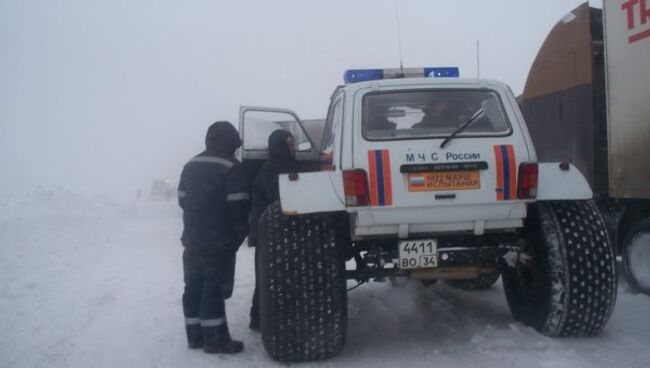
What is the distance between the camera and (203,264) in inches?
182

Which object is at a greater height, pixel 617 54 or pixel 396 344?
pixel 617 54

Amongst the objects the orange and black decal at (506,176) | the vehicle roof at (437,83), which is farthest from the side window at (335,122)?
the orange and black decal at (506,176)

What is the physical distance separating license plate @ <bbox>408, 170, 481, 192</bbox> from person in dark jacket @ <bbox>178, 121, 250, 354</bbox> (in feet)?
4.70

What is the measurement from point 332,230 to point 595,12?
4774 millimetres

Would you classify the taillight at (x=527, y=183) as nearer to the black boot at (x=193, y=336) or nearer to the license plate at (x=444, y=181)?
the license plate at (x=444, y=181)

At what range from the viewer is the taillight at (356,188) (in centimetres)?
398

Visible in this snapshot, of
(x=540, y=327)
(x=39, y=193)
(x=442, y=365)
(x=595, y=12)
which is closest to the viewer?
(x=442, y=365)

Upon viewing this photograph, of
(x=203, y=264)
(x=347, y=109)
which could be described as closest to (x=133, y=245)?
(x=203, y=264)

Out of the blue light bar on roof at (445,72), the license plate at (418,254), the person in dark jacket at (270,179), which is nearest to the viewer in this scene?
the license plate at (418,254)

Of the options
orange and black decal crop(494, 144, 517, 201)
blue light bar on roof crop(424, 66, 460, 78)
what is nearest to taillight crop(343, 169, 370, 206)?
orange and black decal crop(494, 144, 517, 201)

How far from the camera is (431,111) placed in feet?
15.4

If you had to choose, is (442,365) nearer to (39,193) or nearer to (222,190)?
(222,190)

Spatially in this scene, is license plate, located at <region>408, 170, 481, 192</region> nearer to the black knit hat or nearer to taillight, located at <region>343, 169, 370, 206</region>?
taillight, located at <region>343, 169, 370, 206</region>

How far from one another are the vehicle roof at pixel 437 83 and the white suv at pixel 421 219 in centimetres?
6
